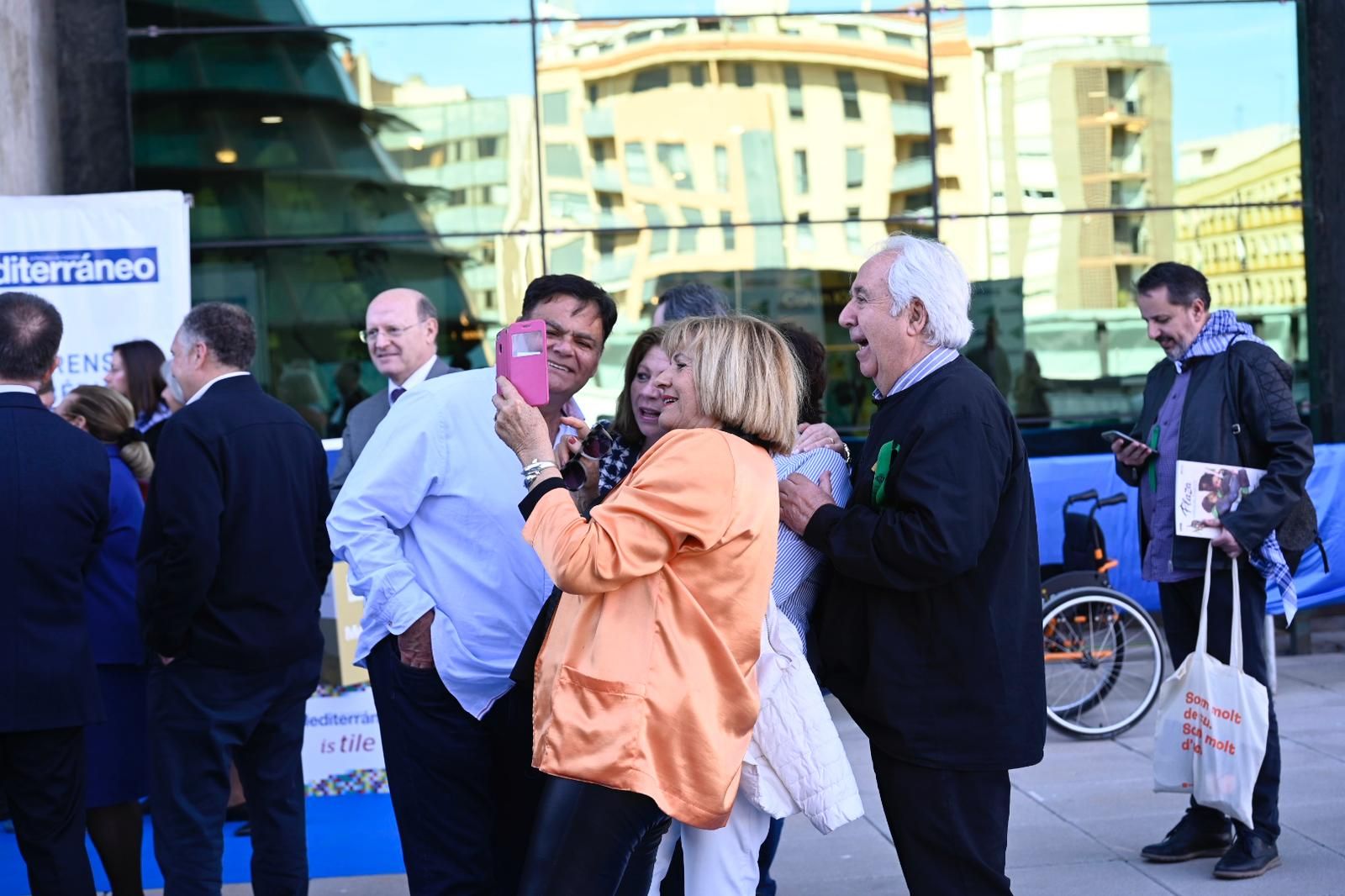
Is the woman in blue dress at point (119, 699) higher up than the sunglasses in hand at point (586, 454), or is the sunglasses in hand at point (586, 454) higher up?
the sunglasses in hand at point (586, 454)

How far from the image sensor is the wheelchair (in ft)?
25.4

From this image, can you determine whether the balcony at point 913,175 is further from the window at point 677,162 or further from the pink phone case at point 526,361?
the pink phone case at point 526,361

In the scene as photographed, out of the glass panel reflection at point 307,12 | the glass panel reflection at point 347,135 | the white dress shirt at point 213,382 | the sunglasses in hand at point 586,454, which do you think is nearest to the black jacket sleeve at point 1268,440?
the sunglasses in hand at point 586,454

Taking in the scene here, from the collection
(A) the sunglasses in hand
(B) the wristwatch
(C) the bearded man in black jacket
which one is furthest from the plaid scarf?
(B) the wristwatch

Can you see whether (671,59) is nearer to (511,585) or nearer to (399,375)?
(399,375)

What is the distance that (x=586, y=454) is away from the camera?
380 cm

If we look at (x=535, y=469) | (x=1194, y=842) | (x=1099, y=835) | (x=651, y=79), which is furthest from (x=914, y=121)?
(x=535, y=469)

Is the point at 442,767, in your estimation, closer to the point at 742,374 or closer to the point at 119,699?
the point at 742,374

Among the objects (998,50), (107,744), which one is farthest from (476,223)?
(107,744)

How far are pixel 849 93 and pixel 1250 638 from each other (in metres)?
6.13

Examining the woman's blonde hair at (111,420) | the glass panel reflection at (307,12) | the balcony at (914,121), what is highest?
the glass panel reflection at (307,12)

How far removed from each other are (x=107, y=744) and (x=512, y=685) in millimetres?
1897

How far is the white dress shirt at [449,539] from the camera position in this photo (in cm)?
360

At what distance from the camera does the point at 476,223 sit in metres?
10.3
